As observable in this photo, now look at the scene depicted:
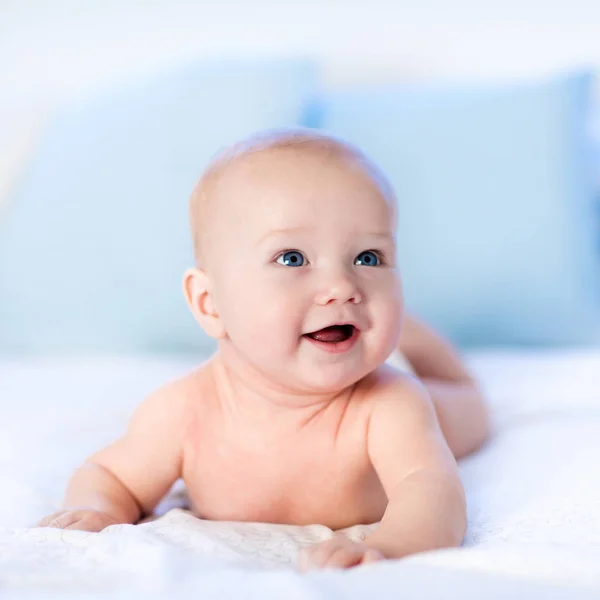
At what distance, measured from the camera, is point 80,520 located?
95 centimetres

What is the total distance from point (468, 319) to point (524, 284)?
15 centimetres

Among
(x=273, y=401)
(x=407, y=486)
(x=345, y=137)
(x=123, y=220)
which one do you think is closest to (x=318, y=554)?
(x=407, y=486)

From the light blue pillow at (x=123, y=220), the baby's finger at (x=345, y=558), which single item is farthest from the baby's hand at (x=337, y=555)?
the light blue pillow at (x=123, y=220)

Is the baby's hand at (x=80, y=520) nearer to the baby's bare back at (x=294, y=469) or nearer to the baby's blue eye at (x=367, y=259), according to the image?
the baby's bare back at (x=294, y=469)

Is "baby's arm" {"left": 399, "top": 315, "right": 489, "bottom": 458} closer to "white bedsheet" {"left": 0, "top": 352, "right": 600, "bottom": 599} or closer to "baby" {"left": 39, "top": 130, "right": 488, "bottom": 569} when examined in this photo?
"white bedsheet" {"left": 0, "top": 352, "right": 600, "bottom": 599}

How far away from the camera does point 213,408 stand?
3.50 ft

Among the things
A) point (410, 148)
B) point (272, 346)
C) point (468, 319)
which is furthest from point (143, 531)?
point (410, 148)

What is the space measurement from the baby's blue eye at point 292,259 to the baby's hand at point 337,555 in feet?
0.98

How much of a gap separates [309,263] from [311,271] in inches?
0.4

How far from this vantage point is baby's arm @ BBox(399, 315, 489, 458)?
121 centimetres

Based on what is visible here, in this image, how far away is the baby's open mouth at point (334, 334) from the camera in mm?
925

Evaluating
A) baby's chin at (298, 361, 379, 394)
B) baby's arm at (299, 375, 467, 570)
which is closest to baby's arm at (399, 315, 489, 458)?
baby's arm at (299, 375, 467, 570)

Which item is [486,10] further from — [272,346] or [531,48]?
[272,346]

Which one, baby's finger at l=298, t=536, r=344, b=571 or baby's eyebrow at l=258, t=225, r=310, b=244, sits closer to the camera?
baby's finger at l=298, t=536, r=344, b=571
